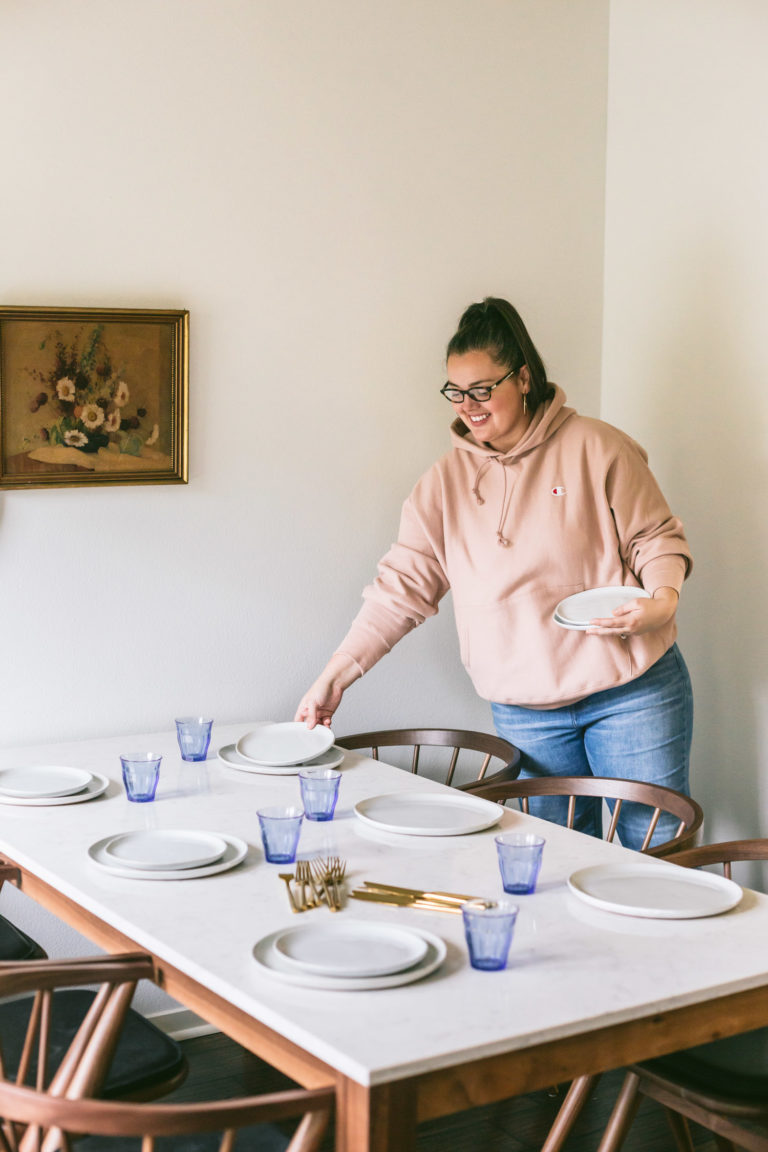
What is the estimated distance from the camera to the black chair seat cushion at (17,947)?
2.29 metres

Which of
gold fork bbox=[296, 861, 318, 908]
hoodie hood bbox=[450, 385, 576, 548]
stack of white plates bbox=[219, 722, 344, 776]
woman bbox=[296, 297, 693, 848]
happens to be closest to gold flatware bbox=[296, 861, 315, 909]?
gold fork bbox=[296, 861, 318, 908]

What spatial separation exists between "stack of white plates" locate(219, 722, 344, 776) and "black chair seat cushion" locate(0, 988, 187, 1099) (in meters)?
0.57

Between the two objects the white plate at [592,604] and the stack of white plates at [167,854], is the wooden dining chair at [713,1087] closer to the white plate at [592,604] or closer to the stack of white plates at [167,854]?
the stack of white plates at [167,854]

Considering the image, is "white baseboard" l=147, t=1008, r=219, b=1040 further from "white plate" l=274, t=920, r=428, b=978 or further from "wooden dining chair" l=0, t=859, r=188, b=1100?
"white plate" l=274, t=920, r=428, b=978

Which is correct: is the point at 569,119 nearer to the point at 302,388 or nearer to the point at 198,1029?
the point at 302,388

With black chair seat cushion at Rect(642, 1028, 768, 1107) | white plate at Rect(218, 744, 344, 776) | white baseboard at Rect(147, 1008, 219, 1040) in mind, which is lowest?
white baseboard at Rect(147, 1008, 219, 1040)

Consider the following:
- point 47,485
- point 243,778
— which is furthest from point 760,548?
point 47,485

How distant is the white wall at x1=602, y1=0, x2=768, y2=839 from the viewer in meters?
3.01

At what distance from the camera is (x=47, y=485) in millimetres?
2684

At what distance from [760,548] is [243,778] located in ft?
4.58

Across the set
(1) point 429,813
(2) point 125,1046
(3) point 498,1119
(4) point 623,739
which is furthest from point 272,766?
(3) point 498,1119

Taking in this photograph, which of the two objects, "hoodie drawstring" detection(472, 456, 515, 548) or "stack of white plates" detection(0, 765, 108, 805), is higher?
"hoodie drawstring" detection(472, 456, 515, 548)

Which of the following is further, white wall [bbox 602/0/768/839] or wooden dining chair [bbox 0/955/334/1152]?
white wall [bbox 602/0/768/839]

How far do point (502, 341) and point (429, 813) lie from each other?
1056mm
